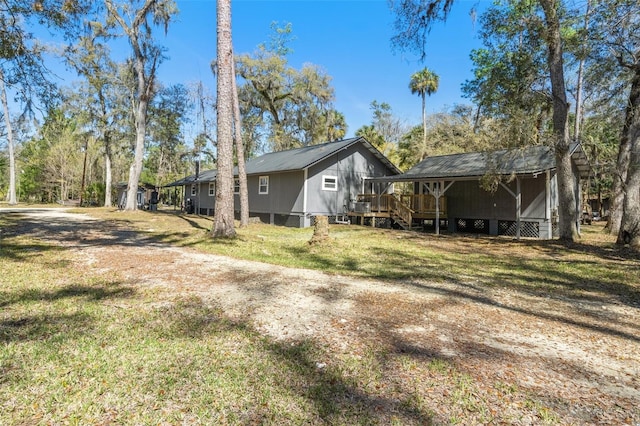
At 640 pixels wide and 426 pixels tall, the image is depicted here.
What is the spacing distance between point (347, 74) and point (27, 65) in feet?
84.3

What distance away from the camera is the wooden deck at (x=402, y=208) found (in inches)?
671

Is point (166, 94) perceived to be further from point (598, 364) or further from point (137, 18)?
point (598, 364)

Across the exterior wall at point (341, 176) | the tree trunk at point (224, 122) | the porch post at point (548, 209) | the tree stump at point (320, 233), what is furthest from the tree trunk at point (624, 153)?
the tree trunk at point (224, 122)

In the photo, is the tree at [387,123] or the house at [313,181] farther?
the tree at [387,123]

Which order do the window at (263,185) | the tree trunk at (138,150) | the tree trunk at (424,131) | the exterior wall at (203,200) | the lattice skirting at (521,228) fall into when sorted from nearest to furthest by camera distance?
1. the lattice skirting at (521,228)
2. the window at (263,185)
3. the tree trunk at (138,150)
4. the exterior wall at (203,200)
5. the tree trunk at (424,131)

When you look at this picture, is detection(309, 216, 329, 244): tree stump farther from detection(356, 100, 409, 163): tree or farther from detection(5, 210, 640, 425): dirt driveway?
detection(356, 100, 409, 163): tree

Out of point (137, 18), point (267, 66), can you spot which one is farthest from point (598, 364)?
point (267, 66)

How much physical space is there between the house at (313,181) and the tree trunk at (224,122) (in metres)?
6.59

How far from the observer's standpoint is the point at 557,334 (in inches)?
161

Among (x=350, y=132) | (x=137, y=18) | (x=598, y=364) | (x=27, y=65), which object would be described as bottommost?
(x=598, y=364)

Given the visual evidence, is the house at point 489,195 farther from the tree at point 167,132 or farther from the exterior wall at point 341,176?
the tree at point 167,132

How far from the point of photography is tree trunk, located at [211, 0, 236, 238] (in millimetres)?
10617

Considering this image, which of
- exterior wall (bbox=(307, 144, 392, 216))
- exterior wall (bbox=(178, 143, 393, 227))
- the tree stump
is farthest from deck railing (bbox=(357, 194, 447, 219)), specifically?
the tree stump

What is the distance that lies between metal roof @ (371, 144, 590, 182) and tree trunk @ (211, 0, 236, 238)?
8870 millimetres
